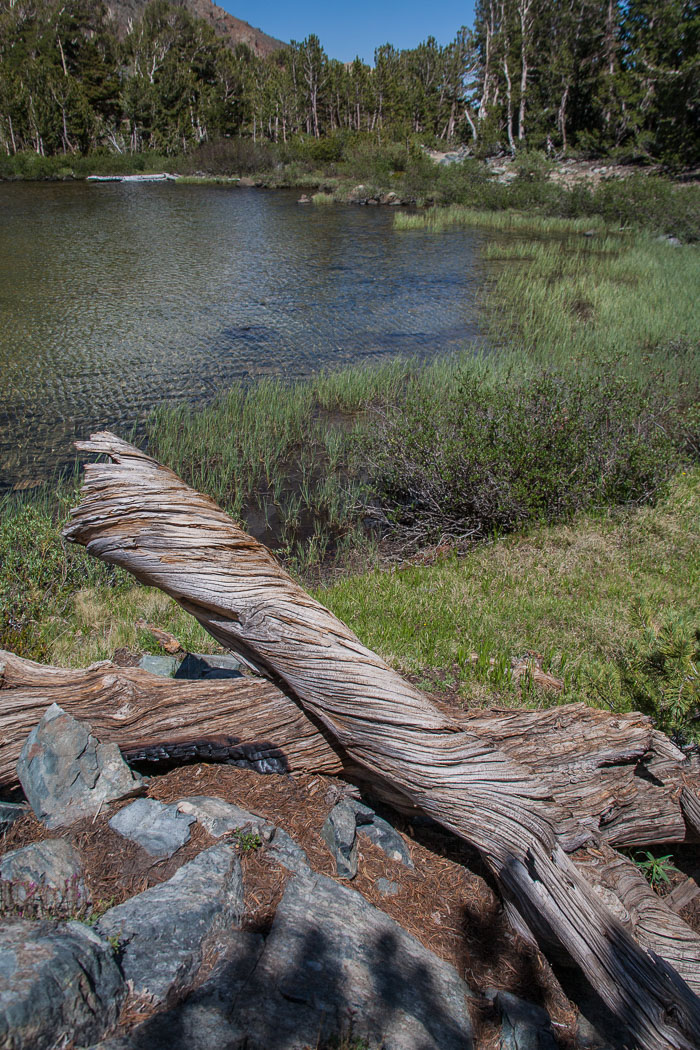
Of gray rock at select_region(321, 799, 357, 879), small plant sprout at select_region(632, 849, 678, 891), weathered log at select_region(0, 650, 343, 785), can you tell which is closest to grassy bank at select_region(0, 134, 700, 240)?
small plant sprout at select_region(632, 849, 678, 891)

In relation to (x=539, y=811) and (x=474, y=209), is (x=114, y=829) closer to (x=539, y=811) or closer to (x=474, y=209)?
(x=539, y=811)

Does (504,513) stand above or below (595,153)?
below

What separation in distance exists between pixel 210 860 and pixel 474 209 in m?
38.4

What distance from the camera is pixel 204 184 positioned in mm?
50781

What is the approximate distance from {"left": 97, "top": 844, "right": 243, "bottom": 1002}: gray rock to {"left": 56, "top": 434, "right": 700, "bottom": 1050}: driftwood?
77 centimetres

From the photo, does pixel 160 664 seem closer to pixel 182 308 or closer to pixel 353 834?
pixel 353 834

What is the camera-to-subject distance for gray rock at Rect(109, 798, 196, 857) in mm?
2473

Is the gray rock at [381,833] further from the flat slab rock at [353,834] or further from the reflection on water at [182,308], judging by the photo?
the reflection on water at [182,308]

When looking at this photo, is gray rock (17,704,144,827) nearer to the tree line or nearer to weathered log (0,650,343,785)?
weathered log (0,650,343,785)

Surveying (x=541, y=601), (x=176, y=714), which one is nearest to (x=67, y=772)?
(x=176, y=714)

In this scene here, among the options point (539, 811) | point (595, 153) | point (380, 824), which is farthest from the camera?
point (595, 153)

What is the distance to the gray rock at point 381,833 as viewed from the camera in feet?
8.96

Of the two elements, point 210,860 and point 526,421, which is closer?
point 210,860

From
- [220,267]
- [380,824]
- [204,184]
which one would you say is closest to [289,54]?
[204,184]
